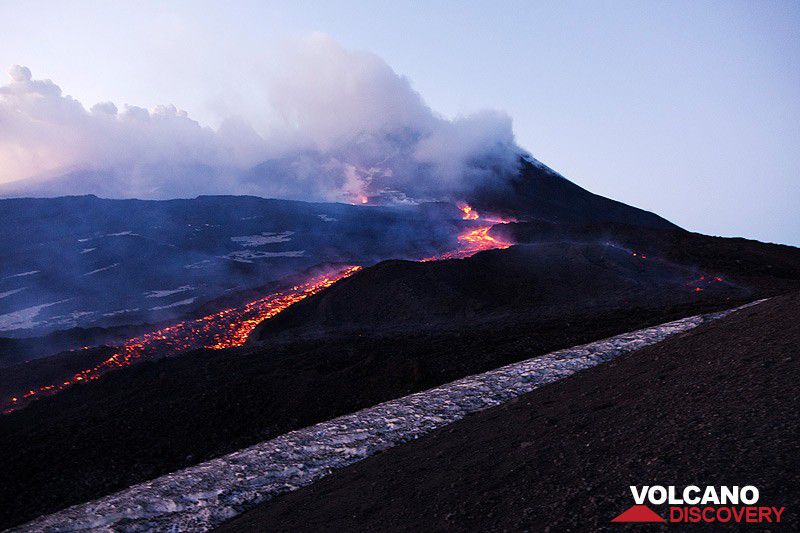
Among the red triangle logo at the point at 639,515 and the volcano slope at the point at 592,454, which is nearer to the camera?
the red triangle logo at the point at 639,515

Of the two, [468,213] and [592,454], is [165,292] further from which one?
[592,454]

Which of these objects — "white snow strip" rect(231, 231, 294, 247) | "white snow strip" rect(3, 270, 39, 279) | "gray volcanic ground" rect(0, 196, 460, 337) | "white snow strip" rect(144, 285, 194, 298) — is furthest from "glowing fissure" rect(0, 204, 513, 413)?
"white snow strip" rect(3, 270, 39, 279)

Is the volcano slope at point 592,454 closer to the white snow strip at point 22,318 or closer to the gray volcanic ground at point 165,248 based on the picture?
the gray volcanic ground at point 165,248

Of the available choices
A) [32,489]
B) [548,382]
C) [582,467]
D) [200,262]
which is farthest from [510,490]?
[200,262]

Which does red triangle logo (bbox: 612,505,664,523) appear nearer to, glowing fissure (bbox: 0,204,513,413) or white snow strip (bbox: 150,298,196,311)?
glowing fissure (bbox: 0,204,513,413)

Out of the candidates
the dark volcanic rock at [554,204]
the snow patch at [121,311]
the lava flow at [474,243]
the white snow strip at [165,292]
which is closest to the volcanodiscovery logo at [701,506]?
the lava flow at [474,243]

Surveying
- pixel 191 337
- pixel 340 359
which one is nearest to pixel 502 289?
pixel 340 359

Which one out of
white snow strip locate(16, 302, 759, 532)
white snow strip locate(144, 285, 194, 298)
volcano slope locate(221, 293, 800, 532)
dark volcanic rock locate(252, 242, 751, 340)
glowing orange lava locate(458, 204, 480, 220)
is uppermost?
glowing orange lava locate(458, 204, 480, 220)
